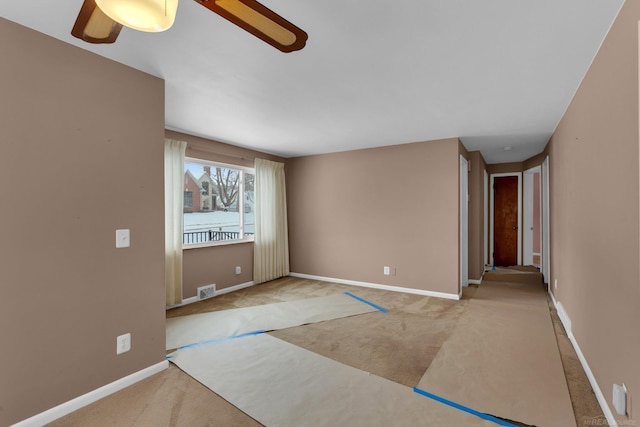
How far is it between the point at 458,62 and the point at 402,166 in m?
2.64

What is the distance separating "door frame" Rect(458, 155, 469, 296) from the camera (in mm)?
4593

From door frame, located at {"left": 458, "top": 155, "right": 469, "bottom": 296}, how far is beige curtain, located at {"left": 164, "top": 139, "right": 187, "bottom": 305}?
3.93 meters

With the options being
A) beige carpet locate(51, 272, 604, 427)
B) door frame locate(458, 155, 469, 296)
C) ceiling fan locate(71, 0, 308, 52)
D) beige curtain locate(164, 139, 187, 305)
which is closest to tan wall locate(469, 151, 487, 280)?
door frame locate(458, 155, 469, 296)

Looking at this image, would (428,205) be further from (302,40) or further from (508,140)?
(302,40)

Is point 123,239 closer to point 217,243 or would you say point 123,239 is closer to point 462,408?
point 217,243

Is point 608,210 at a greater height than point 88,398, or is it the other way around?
point 608,210

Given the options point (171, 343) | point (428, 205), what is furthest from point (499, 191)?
point (171, 343)

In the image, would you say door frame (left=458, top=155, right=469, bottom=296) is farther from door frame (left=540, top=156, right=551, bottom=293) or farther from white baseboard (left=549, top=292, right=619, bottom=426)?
white baseboard (left=549, top=292, right=619, bottom=426)

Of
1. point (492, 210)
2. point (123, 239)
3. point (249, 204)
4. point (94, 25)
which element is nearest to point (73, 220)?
point (123, 239)

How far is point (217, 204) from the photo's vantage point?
4.79 metres

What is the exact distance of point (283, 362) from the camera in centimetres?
260

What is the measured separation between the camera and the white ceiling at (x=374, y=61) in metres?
1.64

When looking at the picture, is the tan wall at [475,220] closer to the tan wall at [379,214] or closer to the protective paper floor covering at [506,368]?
the tan wall at [379,214]

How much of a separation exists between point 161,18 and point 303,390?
2319mm
